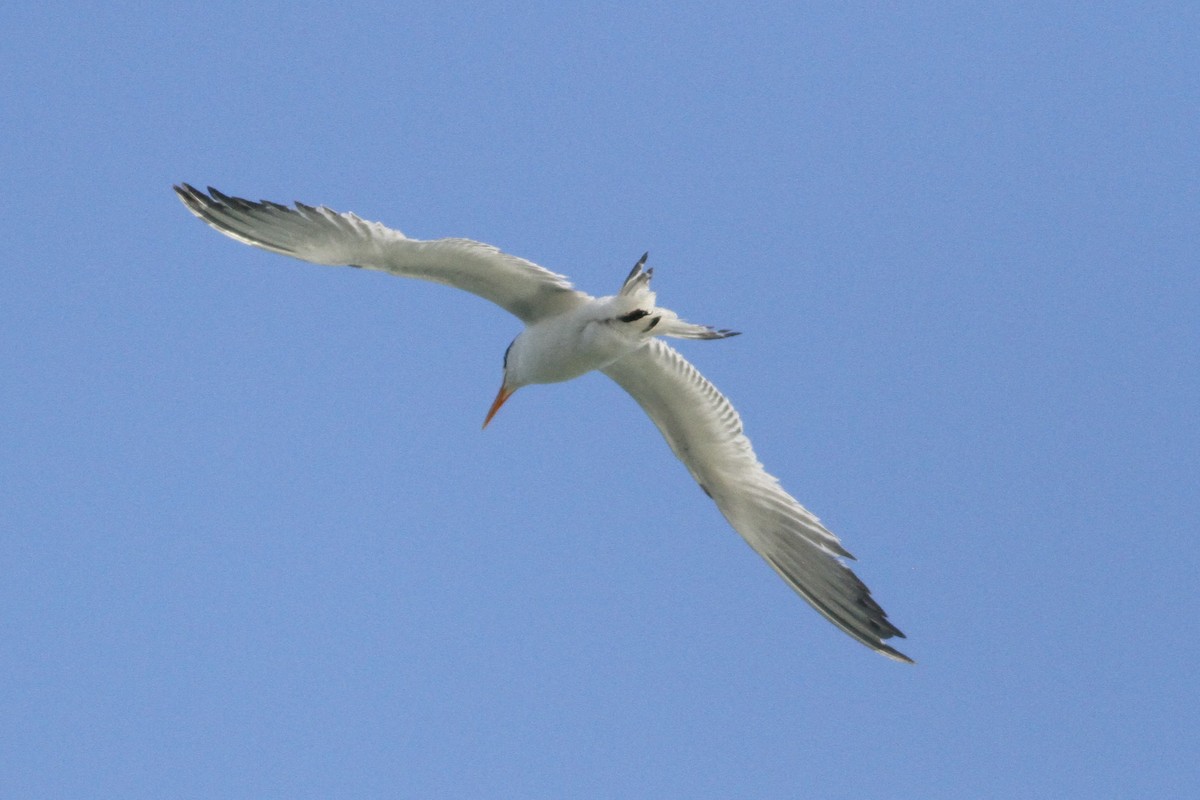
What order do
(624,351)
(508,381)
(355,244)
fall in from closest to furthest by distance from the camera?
(355,244)
(624,351)
(508,381)

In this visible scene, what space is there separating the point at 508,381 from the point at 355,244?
1888 mm

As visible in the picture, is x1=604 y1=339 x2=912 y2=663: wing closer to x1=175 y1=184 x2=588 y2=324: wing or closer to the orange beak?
the orange beak

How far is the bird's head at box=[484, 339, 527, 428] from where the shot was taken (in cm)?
975

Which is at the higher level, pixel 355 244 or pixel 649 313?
pixel 649 313

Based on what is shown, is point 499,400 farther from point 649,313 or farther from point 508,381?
point 649,313

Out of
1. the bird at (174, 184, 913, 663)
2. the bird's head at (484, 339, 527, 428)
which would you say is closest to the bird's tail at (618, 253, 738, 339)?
the bird at (174, 184, 913, 663)

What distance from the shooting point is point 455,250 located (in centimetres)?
850

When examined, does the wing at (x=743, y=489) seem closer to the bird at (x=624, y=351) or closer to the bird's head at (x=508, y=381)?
the bird at (x=624, y=351)

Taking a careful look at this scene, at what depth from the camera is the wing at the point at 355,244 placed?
329 inches

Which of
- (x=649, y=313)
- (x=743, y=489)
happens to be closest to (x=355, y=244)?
(x=649, y=313)

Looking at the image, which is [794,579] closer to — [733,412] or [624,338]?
[733,412]

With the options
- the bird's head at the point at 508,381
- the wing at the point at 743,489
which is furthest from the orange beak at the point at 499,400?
the wing at the point at 743,489

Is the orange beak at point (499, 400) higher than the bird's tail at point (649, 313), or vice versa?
the bird's tail at point (649, 313)

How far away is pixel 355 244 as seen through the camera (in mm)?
8438
